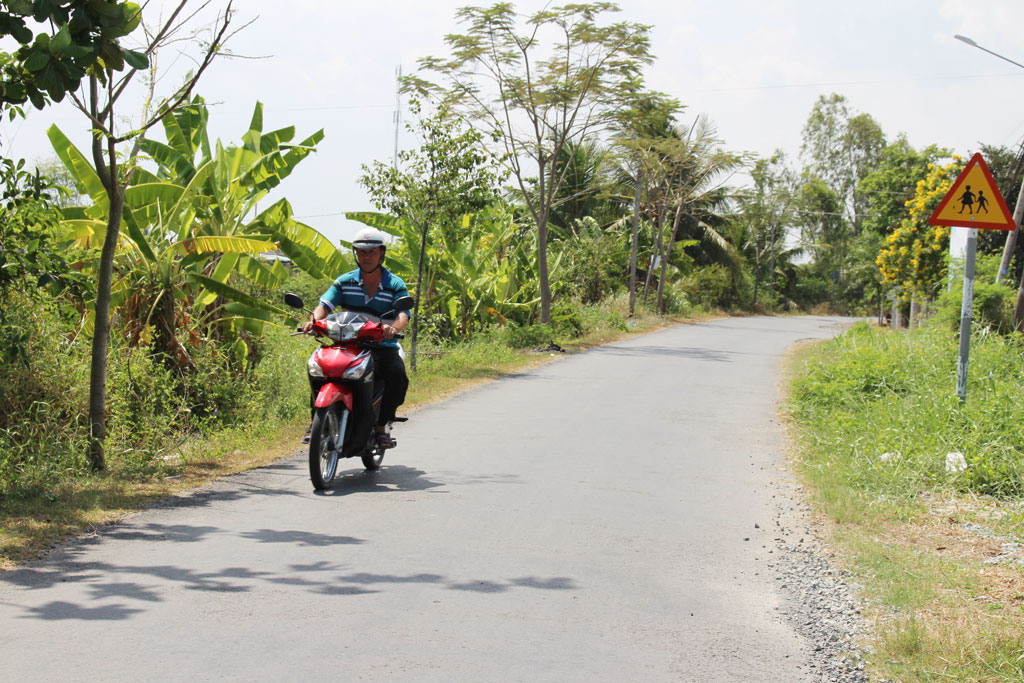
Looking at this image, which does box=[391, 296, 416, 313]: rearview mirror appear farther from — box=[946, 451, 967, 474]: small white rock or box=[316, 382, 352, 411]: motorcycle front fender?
box=[946, 451, 967, 474]: small white rock

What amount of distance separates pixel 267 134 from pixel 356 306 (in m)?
5.53

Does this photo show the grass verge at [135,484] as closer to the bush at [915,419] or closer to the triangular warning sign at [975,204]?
the bush at [915,419]

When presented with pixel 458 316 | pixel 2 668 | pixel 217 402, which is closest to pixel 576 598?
pixel 2 668

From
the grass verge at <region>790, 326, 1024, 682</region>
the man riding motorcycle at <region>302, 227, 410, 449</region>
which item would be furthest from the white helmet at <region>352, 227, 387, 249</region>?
the grass verge at <region>790, 326, 1024, 682</region>

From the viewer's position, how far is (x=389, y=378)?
8.10 metres

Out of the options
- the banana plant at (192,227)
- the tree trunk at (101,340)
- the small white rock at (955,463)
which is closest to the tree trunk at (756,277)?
the banana plant at (192,227)

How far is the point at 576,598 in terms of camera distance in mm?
5062

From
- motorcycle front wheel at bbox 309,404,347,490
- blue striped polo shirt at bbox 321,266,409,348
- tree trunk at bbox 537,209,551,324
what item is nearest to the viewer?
motorcycle front wheel at bbox 309,404,347,490

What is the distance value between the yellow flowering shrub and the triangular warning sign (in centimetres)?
1709

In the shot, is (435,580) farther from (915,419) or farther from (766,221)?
(766,221)

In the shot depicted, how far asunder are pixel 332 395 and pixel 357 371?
26 centimetres

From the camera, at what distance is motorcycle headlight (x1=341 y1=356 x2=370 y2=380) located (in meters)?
7.45

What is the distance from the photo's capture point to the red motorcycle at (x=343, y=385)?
740cm

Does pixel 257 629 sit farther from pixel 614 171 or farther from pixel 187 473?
pixel 614 171
